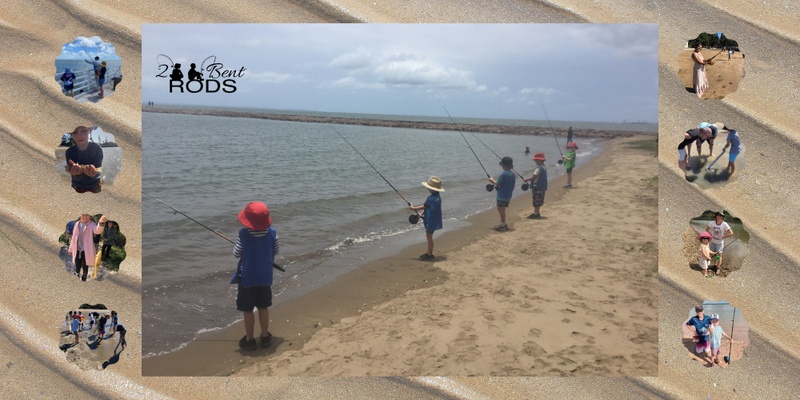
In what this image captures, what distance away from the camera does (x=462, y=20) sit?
1864 mm

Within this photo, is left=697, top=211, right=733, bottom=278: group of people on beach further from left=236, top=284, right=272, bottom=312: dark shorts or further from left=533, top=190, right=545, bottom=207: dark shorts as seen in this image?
left=236, top=284, right=272, bottom=312: dark shorts

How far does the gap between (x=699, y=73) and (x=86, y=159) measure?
1936mm

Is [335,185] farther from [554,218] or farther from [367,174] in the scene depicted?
[554,218]

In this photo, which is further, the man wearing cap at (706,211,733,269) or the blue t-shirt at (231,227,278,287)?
the man wearing cap at (706,211,733,269)

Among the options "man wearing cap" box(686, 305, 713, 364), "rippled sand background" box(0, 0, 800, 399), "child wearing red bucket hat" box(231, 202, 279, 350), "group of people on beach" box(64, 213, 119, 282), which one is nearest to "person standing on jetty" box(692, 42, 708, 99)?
"rippled sand background" box(0, 0, 800, 399)

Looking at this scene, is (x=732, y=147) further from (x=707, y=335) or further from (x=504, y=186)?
(x=504, y=186)

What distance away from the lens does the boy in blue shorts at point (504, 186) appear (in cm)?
175

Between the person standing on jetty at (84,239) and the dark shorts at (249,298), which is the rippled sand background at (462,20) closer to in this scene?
the person standing on jetty at (84,239)

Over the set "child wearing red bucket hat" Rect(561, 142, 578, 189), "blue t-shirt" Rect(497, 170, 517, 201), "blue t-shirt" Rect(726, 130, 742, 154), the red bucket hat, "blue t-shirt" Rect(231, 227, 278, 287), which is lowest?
"blue t-shirt" Rect(231, 227, 278, 287)

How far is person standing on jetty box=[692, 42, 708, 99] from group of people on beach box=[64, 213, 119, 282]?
186 centimetres

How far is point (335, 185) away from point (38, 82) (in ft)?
3.27

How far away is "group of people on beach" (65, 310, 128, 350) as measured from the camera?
5.93 ft

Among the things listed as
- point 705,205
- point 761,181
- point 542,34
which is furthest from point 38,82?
point 761,181

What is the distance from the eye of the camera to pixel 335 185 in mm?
1777
